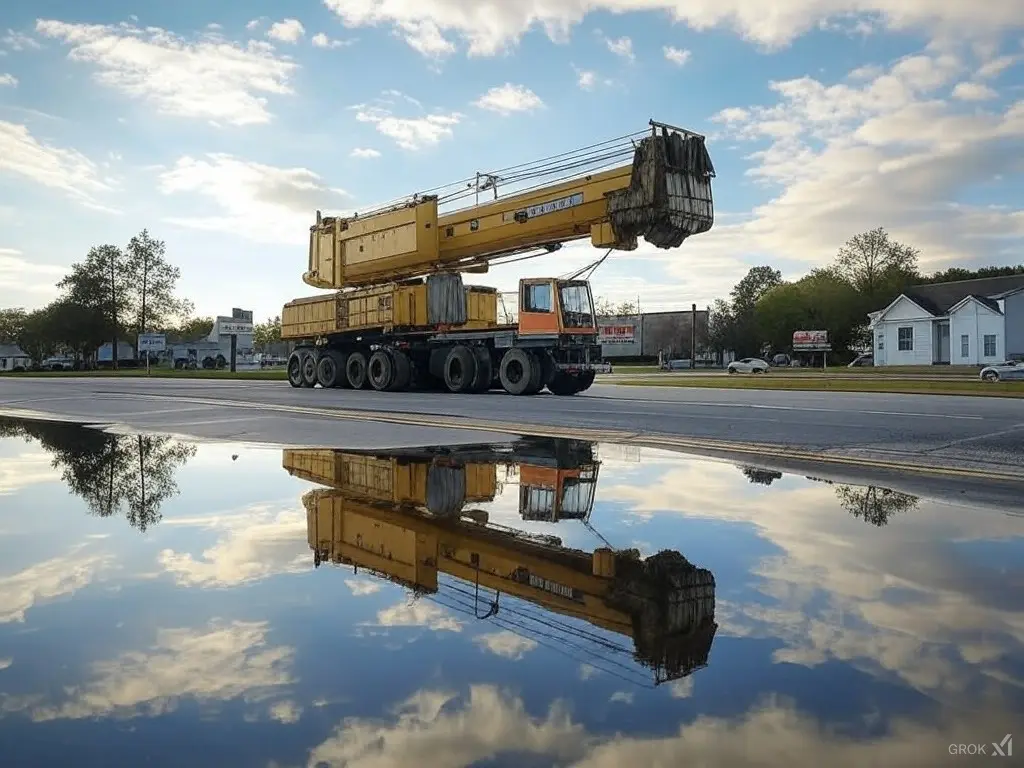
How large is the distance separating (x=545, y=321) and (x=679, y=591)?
1823 cm

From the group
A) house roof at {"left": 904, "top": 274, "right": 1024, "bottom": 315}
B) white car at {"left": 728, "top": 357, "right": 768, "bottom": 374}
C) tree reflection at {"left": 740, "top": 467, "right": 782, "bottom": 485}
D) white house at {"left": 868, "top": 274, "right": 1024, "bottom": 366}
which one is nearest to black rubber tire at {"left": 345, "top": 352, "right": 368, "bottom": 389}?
tree reflection at {"left": 740, "top": 467, "right": 782, "bottom": 485}

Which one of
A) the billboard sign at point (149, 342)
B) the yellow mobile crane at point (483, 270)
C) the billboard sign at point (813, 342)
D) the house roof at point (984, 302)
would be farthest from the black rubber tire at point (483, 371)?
the house roof at point (984, 302)

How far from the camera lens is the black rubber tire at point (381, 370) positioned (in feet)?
84.5

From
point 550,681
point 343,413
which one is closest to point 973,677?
point 550,681

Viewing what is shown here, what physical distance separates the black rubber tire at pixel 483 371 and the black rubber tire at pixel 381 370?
377 cm

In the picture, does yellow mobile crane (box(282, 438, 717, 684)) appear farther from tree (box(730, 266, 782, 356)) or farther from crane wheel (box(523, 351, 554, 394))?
tree (box(730, 266, 782, 356))

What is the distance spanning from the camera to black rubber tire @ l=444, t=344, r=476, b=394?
76.5 ft

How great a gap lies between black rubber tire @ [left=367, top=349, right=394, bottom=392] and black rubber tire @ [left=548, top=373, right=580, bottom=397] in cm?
601

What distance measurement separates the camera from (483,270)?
24719mm

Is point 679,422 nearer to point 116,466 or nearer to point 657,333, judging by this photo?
point 116,466

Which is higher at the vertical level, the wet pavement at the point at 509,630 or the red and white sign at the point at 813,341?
the red and white sign at the point at 813,341

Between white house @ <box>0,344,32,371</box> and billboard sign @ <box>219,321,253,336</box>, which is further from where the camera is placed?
white house @ <box>0,344,32,371</box>

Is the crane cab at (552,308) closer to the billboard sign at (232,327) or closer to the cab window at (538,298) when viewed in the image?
the cab window at (538,298)

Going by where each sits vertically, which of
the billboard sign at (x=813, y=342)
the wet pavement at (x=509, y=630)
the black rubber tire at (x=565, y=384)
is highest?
the billboard sign at (x=813, y=342)
